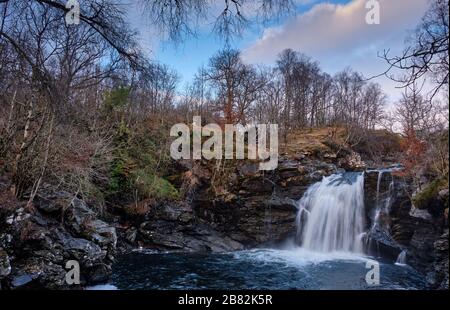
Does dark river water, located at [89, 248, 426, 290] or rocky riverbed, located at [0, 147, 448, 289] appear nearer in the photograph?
rocky riverbed, located at [0, 147, 448, 289]

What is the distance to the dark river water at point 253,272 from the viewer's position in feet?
33.7

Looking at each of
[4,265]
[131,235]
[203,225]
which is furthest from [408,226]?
[4,265]

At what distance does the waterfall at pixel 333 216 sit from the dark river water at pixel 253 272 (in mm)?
946

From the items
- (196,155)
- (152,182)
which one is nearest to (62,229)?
(152,182)

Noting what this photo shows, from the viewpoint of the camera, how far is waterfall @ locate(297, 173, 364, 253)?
1570 centimetres

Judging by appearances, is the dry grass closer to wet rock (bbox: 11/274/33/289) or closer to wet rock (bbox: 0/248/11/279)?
wet rock (bbox: 11/274/33/289)

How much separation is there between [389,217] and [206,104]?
22.9 m

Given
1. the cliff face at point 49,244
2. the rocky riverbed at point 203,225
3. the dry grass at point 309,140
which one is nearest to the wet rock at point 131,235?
the rocky riverbed at point 203,225

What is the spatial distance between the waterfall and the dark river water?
0.95 meters

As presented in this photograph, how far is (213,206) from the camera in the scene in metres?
18.7

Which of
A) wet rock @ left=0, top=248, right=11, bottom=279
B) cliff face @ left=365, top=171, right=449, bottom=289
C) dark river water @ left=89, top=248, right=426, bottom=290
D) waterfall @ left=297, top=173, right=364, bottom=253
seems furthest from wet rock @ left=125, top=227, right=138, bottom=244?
cliff face @ left=365, top=171, right=449, bottom=289

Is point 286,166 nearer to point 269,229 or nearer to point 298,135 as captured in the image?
point 269,229

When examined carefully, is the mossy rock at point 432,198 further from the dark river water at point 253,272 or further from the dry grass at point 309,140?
the dry grass at point 309,140

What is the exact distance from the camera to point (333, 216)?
1659 cm
